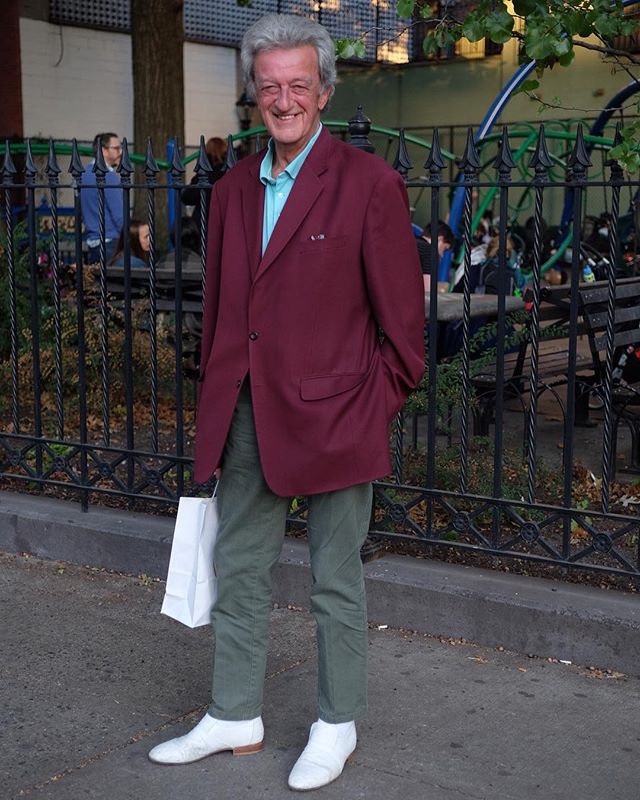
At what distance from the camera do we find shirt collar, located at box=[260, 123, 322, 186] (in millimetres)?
3080

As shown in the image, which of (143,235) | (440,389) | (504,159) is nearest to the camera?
(504,159)

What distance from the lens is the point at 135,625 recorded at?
448 centimetres

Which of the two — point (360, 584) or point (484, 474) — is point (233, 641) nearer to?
point (360, 584)

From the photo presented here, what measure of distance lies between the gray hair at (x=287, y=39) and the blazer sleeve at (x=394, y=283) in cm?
33

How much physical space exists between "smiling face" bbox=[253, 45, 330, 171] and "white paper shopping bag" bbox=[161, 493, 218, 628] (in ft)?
3.41

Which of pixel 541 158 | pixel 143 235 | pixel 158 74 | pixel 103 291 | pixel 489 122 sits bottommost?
pixel 103 291

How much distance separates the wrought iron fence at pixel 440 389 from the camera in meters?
4.23

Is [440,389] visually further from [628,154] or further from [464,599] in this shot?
[628,154]

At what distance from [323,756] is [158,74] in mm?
9551

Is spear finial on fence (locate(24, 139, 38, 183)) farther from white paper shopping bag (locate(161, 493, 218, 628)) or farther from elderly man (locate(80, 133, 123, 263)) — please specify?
elderly man (locate(80, 133, 123, 263))

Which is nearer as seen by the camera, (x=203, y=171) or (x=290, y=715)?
(x=290, y=715)

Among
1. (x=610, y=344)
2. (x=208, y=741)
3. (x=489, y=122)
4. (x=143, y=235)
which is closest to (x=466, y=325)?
(x=610, y=344)

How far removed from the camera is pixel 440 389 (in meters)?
5.25

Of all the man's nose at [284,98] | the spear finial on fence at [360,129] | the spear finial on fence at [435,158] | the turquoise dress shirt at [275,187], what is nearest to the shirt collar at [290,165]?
the turquoise dress shirt at [275,187]
